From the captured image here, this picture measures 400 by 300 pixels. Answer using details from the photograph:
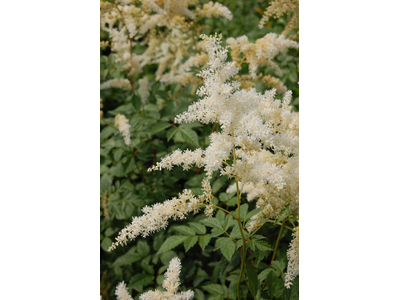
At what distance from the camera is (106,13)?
6.75 feet

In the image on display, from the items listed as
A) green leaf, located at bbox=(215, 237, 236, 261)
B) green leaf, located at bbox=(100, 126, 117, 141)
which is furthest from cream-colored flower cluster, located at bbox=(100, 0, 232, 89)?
green leaf, located at bbox=(215, 237, 236, 261)

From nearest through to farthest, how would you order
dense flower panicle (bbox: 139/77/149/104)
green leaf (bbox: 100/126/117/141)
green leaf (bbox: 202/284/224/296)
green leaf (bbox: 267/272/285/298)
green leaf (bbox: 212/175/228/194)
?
green leaf (bbox: 267/272/285/298)
green leaf (bbox: 202/284/224/296)
green leaf (bbox: 212/175/228/194)
green leaf (bbox: 100/126/117/141)
dense flower panicle (bbox: 139/77/149/104)

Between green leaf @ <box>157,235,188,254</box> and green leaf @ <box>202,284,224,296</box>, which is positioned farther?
green leaf @ <box>202,284,224,296</box>

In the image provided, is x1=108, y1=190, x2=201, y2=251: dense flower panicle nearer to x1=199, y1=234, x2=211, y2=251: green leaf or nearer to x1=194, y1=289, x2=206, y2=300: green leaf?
x1=199, y1=234, x2=211, y2=251: green leaf

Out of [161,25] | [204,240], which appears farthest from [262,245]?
[161,25]

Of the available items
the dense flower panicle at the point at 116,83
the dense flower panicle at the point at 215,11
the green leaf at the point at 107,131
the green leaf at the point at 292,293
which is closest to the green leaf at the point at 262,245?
the green leaf at the point at 292,293

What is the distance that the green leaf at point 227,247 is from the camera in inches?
42.0

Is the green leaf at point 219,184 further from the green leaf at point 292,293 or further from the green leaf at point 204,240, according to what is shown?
the green leaf at point 292,293

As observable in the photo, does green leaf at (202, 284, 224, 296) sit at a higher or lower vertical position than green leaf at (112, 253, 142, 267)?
higher

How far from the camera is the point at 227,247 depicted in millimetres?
1090

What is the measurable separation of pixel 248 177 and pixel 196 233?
1.63 ft

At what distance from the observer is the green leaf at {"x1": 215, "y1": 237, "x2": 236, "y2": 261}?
1.07m

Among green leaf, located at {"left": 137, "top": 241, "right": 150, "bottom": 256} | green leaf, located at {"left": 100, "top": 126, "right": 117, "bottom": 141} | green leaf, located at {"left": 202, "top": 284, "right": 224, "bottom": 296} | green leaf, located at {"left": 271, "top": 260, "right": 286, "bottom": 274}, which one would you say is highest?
green leaf, located at {"left": 100, "top": 126, "right": 117, "bottom": 141}
